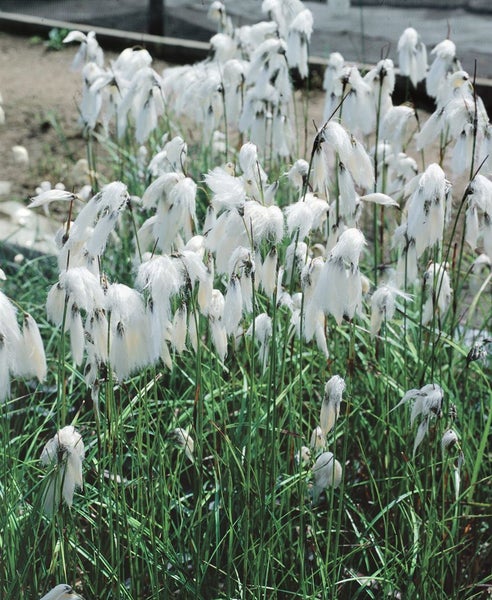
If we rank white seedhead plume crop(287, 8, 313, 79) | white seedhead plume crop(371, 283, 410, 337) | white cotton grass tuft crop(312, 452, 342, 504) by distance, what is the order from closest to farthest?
white cotton grass tuft crop(312, 452, 342, 504)
white seedhead plume crop(371, 283, 410, 337)
white seedhead plume crop(287, 8, 313, 79)

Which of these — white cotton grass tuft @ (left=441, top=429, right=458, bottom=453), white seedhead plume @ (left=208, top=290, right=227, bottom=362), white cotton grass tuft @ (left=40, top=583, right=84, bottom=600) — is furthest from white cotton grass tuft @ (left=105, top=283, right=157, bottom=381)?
white cotton grass tuft @ (left=441, top=429, right=458, bottom=453)

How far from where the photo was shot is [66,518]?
1939 mm

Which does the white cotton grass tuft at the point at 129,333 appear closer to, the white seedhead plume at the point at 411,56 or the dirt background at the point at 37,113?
the white seedhead plume at the point at 411,56

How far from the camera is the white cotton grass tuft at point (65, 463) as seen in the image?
1.74 metres

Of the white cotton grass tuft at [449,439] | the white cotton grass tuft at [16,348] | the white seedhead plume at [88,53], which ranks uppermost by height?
the white seedhead plume at [88,53]

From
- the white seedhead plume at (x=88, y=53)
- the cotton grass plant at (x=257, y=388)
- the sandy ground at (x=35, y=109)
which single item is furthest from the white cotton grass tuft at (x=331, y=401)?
the sandy ground at (x=35, y=109)

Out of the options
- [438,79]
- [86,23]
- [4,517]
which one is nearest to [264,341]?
[4,517]

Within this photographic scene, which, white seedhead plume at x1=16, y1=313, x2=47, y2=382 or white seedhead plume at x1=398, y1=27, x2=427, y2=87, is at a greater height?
white seedhead plume at x1=398, y1=27, x2=427, y2=87

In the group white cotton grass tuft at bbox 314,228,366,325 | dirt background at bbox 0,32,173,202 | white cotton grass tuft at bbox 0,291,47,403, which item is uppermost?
white cotton grass tuft at bbox 314,228,366,325

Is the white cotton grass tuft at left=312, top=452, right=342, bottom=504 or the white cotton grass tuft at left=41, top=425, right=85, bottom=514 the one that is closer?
the white cotton grass tuft at left=41, top=425, right=85, bottom=514

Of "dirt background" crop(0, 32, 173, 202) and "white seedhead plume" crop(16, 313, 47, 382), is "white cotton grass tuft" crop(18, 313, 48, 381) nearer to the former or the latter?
"white seedhead plume" crop(16, 313, 47, 382)

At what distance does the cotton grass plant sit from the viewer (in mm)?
1736

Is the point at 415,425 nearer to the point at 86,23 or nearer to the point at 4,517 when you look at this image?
the point at 4,517

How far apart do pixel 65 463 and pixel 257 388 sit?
31.2 inches
